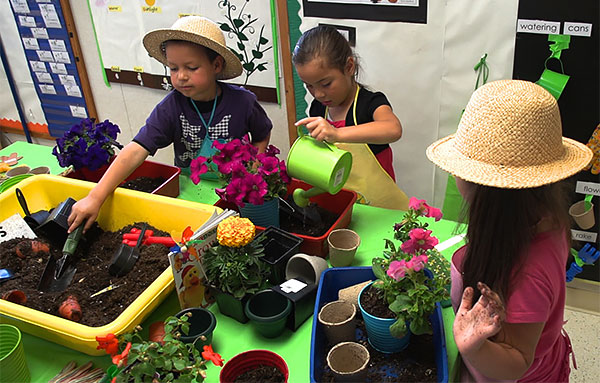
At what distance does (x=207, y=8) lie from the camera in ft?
7.88

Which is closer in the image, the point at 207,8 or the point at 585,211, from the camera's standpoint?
the point at 585,211

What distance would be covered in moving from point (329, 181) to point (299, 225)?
23 centimetres

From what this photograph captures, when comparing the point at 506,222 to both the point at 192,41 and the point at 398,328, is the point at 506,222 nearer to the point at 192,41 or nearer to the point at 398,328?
the point at 398,328

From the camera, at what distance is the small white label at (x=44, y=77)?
126 inches

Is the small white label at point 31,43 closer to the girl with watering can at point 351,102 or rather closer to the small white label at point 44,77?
the small white label at point 44,77

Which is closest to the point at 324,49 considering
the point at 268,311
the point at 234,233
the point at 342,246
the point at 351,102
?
the point at 351,102

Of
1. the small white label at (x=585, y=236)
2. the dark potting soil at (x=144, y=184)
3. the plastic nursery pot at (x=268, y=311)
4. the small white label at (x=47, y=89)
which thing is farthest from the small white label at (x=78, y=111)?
the small white label at (x=585, y=236)

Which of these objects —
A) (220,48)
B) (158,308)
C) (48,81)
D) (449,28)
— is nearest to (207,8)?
(220,48)

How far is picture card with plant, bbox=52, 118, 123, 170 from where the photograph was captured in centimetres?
158

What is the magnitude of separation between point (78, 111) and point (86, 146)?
1819mm

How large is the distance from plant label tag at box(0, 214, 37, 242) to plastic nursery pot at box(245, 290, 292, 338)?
2.28 feet

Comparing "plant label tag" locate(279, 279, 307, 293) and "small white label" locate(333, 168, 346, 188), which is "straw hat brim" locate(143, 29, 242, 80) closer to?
"small white label" locate(333, 168, 346, 188)

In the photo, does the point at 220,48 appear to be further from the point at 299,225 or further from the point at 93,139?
the point at 299,225

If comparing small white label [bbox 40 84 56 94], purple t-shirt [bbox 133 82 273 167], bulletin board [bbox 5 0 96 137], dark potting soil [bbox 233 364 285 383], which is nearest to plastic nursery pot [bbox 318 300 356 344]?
dark potting soil [bbox 233 364 285 383]
